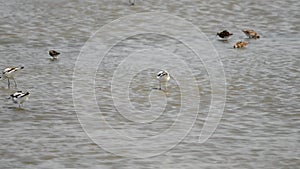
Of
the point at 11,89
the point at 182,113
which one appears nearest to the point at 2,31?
the point at 11,89

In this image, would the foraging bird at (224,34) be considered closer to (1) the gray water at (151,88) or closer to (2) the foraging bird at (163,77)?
(1) the gray water at (151,88)

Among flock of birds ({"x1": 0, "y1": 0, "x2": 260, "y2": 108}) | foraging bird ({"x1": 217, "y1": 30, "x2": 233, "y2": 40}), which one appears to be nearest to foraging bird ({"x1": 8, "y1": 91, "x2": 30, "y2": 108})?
flock of birds ({"x1": 0, "y1": 0, "x2": 260, "y2": 108})

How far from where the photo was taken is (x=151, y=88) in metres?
13.2

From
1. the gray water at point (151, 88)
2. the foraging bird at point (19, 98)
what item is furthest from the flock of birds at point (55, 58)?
the gray water at point (151, 88)

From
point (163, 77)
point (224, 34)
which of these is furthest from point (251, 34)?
point (163, 77)

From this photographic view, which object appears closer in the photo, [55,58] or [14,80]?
[14,80]

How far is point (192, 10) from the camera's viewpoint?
66.1 feet

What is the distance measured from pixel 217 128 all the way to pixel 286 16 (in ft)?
30.8

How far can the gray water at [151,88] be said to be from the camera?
31.9 feet

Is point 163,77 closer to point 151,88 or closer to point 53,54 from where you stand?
point 151,88

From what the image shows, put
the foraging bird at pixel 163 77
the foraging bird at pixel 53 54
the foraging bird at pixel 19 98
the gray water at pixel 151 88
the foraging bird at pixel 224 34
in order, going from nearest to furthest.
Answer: the gray water at pixel 151 88 < the foraging bird at pixel 19 98 < the foraging bird at pixel 163 77 < the foraging bird at pixel 53 54 < the foraging bird at pixel 224 34

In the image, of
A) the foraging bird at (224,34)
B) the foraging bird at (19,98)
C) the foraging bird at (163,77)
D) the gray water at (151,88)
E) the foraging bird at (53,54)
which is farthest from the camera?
the foraging bird at (224,34)

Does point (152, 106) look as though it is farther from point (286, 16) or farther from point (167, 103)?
point (286, 16)

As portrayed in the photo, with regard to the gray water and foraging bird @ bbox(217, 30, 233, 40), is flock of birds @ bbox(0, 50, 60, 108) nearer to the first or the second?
the gray water
